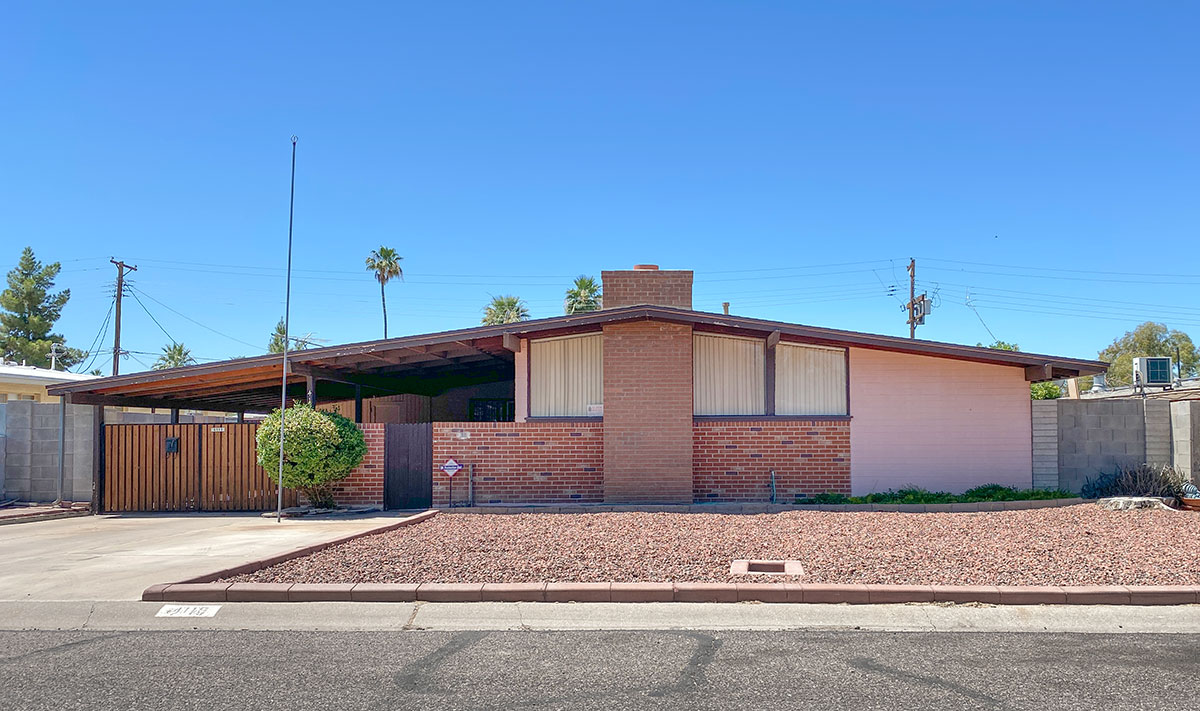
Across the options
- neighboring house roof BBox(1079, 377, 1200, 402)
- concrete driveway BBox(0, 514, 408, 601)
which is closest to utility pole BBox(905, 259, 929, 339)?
neighboring house roof BBox(1079, 377, 1200, 402)

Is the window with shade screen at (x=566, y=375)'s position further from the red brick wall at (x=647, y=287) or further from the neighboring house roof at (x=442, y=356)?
the red brick wall at (x=647, y=287)

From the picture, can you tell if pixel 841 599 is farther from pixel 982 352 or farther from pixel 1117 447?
pixel 1117 447

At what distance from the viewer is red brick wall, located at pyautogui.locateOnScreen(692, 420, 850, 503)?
1516 cm

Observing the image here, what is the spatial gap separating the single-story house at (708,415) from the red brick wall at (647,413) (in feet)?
0.08

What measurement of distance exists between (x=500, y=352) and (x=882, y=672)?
12236 mm

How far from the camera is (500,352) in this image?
17.2 meters

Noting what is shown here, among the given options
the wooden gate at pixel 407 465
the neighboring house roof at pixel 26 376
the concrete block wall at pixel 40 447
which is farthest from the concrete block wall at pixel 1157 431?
the neighboring house roof at pixel 26 376

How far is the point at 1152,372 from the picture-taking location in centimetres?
1912

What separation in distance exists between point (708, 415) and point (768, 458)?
4.16ft

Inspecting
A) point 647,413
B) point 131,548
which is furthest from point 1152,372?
point 131,548

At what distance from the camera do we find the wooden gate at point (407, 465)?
1554 centimetres

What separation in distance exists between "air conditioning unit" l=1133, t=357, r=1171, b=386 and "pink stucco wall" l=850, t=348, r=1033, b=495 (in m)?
5.49

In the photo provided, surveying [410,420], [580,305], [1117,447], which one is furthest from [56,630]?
[580,305]

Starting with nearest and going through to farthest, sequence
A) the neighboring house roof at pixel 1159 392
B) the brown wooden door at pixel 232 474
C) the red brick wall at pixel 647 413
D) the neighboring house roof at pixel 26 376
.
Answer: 1. the red brick wall at pixel 647 413
2. the brown wooden door at pixel 232 474
3. the neighboring house roof at pixel 1159 392
4. the neighboring house roof at pixel 26 376
